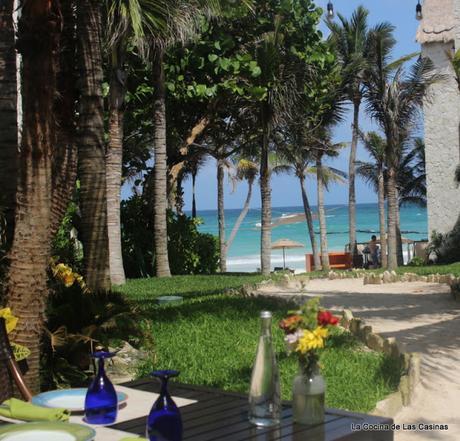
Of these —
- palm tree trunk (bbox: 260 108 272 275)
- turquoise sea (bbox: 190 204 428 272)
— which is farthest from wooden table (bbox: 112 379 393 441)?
turquoise sea (bbox: 190 204 428 272)

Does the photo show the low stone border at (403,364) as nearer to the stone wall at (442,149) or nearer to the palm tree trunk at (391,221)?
the palm tree trunk at (391,221)

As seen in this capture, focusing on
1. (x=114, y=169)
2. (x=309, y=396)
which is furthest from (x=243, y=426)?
(x=114, y=169)

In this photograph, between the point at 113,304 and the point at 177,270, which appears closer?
the point at 113,304

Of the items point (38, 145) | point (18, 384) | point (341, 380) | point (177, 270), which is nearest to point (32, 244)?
point (38, 145)

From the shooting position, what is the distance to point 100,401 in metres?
2.99

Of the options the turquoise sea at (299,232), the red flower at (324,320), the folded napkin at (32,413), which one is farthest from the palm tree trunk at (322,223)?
the folded napkin at (32,413)

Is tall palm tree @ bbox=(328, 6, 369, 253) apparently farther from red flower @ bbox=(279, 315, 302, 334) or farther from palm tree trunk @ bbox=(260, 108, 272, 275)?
red flower @ bbox=(279, 315, 302, 334)

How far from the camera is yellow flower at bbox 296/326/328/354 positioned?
2.84 meters

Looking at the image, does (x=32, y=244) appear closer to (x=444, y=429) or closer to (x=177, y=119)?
(x=444, y=429)

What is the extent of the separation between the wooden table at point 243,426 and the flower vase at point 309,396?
0.04 m

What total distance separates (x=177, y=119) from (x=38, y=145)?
53.1ft

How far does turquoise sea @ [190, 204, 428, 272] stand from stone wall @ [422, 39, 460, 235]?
2038 cm

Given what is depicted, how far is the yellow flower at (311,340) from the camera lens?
284cm

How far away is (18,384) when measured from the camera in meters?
3.74
